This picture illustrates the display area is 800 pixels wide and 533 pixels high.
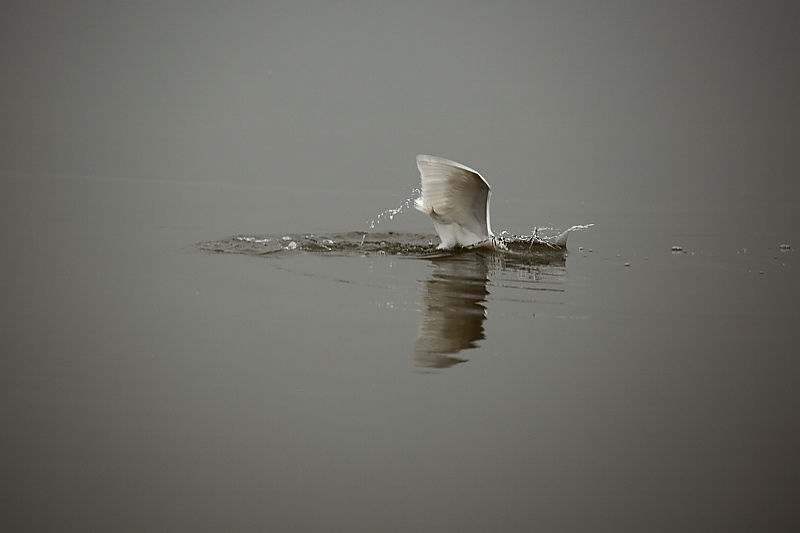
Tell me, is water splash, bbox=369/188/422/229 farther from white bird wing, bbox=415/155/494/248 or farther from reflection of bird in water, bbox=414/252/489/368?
reflection of bird in water, bbox=414/252/489/368

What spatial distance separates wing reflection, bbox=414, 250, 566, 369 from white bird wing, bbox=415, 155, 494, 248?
0.24 meters

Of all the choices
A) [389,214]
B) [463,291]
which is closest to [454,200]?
[463,291]

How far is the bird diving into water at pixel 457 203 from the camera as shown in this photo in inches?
329

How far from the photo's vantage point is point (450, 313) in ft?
19.7

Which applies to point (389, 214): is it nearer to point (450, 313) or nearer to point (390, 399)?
point (450, 313)

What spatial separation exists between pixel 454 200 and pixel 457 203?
5 centimetres

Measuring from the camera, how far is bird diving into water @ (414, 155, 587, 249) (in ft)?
27.4

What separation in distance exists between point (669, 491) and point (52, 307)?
167 inches

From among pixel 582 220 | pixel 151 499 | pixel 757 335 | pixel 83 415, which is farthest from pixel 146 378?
pixel 582 220

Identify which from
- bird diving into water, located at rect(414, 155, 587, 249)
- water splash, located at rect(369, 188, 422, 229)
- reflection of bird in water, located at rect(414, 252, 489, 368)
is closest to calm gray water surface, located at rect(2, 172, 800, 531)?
reflection of bird in water, located at rect(414, 252, 489, 368)

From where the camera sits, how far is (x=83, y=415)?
380 cm

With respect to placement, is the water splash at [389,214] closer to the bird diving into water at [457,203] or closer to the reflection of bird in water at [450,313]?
the bird diving into water at [457,203]

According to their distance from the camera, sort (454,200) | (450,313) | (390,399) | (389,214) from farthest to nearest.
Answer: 1. (389,214)
2. (454,200)
3. (450,313)
4. (390,399)

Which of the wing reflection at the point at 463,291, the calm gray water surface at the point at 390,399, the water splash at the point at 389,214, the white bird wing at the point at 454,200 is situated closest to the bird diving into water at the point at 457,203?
the white bird wing at the point at 454,200
